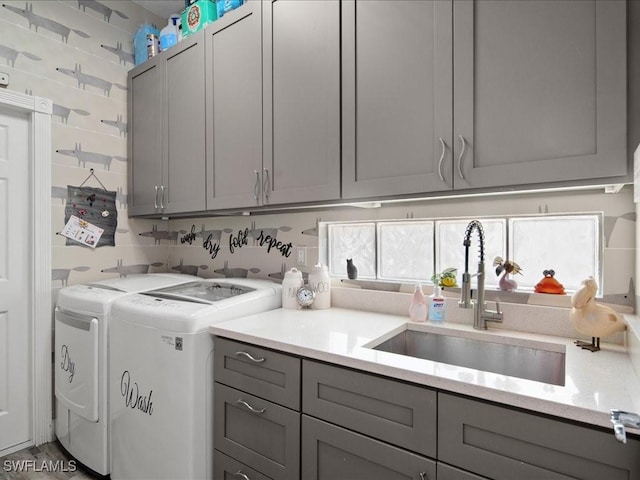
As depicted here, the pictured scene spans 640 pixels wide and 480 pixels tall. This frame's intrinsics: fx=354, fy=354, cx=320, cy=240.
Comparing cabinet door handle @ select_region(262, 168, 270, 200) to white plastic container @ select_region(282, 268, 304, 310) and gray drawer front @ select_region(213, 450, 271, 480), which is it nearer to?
white plastic container @ select_region(282, 268, 304, 310)

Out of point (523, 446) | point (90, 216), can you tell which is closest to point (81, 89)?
point (90, 216)

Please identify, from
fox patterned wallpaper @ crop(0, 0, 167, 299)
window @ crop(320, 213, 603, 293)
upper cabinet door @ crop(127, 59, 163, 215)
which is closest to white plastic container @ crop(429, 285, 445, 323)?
window @ crop(320, 213, 603, 293)

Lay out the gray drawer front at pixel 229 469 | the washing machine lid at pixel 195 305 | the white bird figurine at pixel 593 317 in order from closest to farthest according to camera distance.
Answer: the white bird figurine at pixel 593 317 < the gray drawer front at pixel 229 469 < the washing machine lid at pixel 195 305

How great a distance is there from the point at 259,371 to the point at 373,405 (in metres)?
0.48

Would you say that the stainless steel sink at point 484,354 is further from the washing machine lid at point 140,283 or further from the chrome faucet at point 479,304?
the washing machine lid at point 140,283

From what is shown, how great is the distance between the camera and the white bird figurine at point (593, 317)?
3.82ft

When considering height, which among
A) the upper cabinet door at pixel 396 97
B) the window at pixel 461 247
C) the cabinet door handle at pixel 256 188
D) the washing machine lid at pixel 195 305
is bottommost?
the washing machine lid at pixel 195 305

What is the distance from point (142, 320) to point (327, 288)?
897 millimetres

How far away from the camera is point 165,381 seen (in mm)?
1498

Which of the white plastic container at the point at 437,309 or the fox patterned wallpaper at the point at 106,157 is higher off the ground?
the fox patterned wallpaper at the point at 106,157

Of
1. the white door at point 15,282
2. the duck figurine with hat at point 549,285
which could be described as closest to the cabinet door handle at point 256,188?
the duck figurine with hat at point 549,285

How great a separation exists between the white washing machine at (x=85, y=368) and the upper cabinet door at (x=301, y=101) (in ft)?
3.42

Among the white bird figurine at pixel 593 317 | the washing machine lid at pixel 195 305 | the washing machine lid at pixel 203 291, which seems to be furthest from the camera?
the washing machine lid at pixel 203 291

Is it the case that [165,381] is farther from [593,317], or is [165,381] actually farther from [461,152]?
[593,317]
